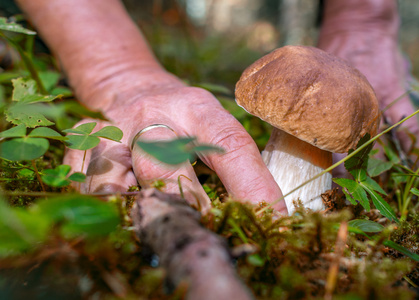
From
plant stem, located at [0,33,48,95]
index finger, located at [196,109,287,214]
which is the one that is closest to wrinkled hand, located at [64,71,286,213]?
index finger, located at [196,109,287,214]

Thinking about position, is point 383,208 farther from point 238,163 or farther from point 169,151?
point 169,151

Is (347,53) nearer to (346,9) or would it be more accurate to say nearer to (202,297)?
(346,9)

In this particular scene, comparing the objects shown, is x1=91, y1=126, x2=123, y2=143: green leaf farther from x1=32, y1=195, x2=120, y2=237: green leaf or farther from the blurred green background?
the blurred green background

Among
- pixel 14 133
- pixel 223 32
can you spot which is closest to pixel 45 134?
pixel 14 133

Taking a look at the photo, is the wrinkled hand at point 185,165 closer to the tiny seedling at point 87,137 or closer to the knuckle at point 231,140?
the knuckle at point 231,140

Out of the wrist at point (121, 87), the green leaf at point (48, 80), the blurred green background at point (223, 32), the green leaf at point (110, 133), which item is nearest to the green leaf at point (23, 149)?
the green leaf at point (110, 133)

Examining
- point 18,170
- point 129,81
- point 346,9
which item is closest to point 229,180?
point 18,170
